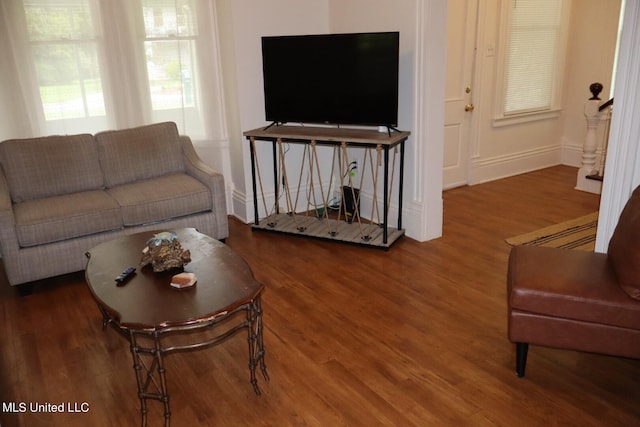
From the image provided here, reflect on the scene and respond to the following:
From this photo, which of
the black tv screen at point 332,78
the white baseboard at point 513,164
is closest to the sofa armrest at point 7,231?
the black tv screen at point 332,78

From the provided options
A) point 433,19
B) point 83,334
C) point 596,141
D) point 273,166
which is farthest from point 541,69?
point 83,334

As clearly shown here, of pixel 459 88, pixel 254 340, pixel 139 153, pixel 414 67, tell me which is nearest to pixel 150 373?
pixel 254 340

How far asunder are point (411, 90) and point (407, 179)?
27.3 inches

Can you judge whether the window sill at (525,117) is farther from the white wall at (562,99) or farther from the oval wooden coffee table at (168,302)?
the oval wooden coffee table at (168,302)

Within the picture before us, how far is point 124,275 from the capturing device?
2.55 metres

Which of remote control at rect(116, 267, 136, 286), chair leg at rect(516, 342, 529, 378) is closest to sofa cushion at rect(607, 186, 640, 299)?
chair leg at rect(516, 342, 529, 378)

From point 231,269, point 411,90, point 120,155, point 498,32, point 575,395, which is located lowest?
point 575,395

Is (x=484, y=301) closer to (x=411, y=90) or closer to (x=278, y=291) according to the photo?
(x=278, y=291)

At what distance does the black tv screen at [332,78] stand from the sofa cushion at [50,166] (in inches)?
56.4

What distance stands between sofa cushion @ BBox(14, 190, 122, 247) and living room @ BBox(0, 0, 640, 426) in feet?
1.29

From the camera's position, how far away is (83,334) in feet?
9.93

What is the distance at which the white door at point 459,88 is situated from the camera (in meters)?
5.14

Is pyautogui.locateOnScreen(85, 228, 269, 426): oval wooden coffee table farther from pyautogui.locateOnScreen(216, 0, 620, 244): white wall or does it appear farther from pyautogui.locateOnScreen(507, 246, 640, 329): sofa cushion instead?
pyautogui.locateOnScreen(216, 0, 620, 244): white wall

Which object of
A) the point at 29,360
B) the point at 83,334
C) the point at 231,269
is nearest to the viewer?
the point at 231,269
